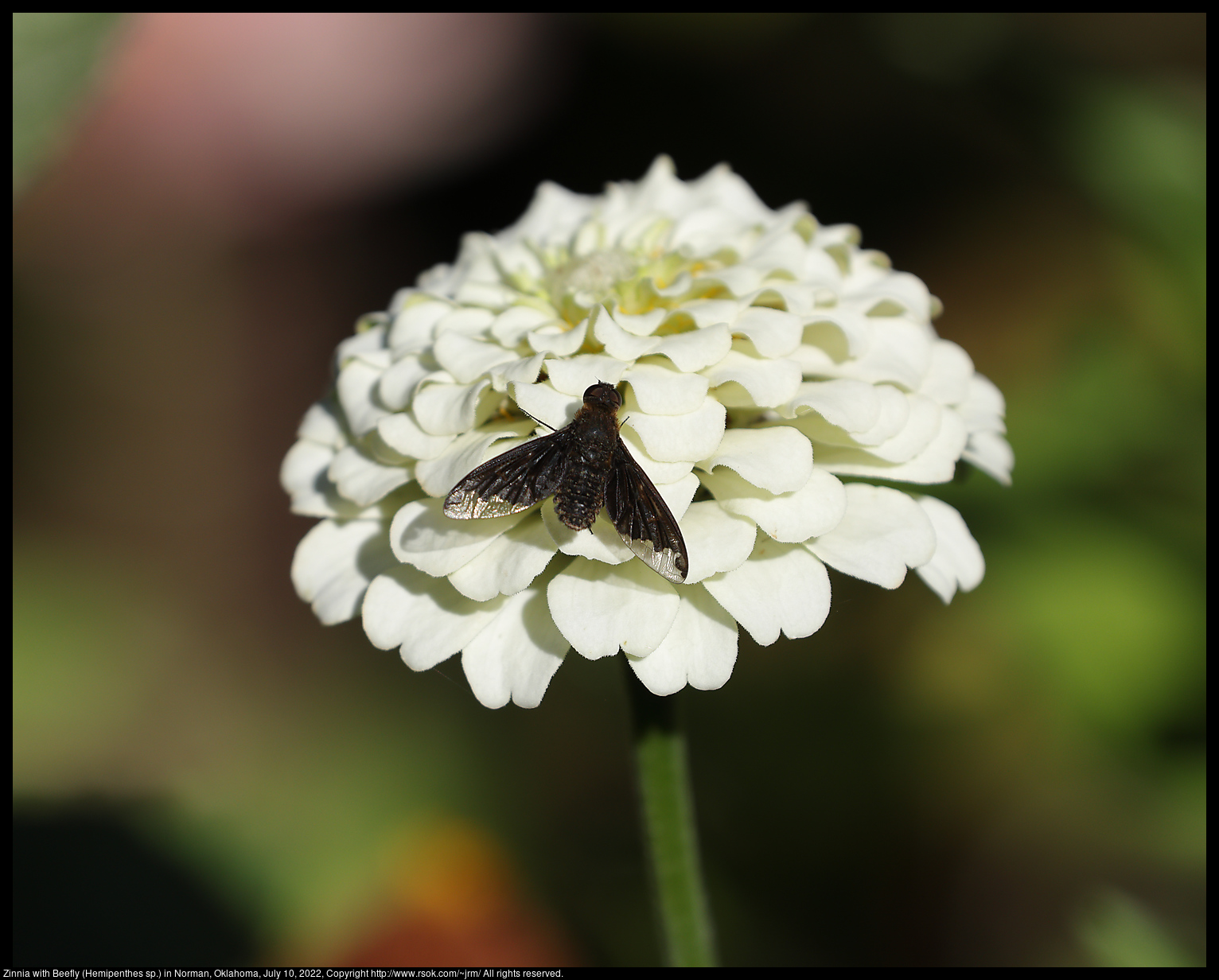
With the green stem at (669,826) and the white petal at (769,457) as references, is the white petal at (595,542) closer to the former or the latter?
the white petal at (769,457)

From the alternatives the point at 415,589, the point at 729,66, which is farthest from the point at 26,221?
the point at 415,589

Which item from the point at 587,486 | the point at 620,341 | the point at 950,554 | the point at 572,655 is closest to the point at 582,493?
the point at 587,486

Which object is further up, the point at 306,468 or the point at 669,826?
the point at 306,468

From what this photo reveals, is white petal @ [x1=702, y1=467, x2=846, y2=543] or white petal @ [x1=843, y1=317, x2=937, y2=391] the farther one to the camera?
white petal @ [x1=843, y1=317, x2=937, y2=391]

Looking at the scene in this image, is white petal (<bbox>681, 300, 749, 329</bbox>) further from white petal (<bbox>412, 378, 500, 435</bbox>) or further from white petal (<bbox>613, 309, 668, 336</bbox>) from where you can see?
white petal (<bbox>412, 378, 500, 435</bbox>)

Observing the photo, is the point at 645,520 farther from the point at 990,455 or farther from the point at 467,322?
the point at 990,455

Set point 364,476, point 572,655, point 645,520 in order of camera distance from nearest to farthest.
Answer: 1. point 645,520
2. point 364,476
3. point 572,655

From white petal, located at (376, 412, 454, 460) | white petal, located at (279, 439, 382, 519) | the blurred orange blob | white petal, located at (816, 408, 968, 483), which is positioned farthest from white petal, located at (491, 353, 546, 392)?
the blurred orange blob
